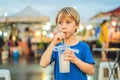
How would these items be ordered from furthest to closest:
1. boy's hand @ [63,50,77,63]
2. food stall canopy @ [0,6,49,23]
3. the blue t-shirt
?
food stall canopy @ [0,6,49,23]
the blue t-shirt
boy's hand @ [63,50,77,63]

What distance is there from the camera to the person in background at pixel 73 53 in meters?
2.84

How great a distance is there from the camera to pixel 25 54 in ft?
66.6

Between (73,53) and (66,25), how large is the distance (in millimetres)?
211

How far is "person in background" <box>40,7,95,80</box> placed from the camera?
284 centimetres

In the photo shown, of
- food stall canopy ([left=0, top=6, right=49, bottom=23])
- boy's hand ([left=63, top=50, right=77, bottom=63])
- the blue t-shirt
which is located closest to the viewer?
boy's hand ([left=63, top=50, right=77, bottom=63])

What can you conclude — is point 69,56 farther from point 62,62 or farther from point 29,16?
point 29,16

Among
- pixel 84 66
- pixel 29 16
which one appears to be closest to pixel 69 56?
A: pixel 84 66

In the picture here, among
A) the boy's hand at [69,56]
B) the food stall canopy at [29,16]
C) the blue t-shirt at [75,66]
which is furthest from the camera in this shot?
the food stall canopy at [29,16]

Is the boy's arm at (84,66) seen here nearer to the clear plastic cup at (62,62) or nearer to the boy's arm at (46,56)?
the clear plastic cup at (62,62)

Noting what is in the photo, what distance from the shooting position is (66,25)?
2863 millimetres

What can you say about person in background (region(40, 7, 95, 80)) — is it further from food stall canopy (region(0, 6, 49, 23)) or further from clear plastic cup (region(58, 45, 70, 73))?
food stall canopy (region(0, 6, 49, 23))

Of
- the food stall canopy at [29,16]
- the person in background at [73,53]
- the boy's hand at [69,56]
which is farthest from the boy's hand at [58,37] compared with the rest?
the food stall canopy at [29,16]

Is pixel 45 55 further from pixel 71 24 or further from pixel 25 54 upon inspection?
pixel 25 54

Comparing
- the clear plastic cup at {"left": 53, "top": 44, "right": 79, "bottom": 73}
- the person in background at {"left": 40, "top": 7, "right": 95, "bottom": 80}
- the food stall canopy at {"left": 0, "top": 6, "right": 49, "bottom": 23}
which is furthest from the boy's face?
the food stall canopy at {"left": 0, "top": 6, "right": 49, "bottom": 23}
